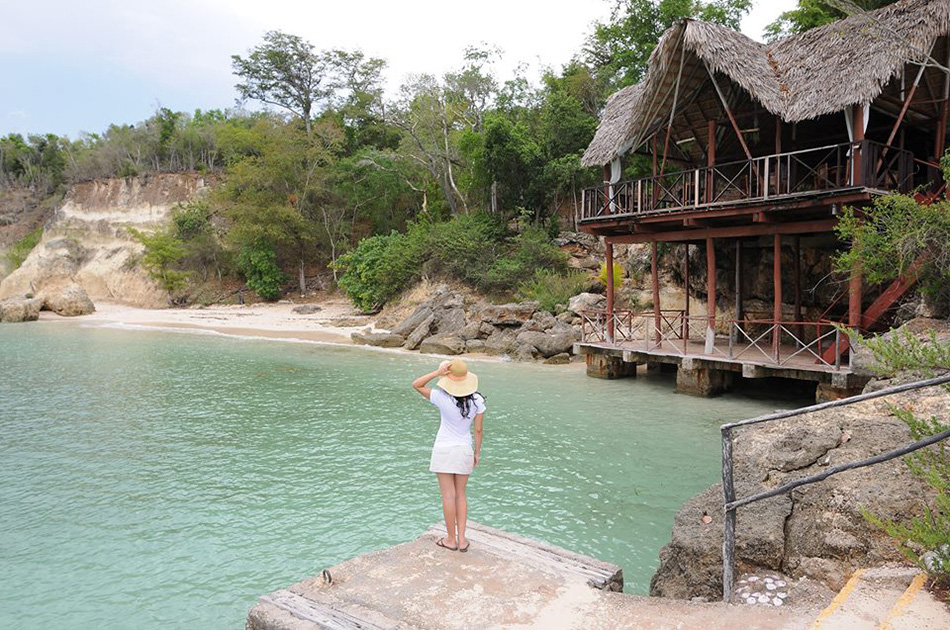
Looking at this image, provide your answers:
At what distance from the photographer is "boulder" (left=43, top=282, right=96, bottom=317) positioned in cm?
3716

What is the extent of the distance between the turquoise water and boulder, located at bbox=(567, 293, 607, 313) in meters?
4.87

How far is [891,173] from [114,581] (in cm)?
1588

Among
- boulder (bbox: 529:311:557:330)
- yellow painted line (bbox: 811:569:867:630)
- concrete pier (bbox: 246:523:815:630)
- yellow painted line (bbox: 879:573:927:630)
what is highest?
boulder (bbox: 529:311:557:330)

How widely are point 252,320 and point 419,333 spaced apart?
13.5m

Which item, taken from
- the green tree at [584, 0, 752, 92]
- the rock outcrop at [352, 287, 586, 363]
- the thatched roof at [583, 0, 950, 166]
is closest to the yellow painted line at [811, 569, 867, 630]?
the thatched roof at [583, 0, 950, 166]

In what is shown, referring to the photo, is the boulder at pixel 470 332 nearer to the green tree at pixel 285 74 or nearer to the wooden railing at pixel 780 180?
the wooden railing at pixel 780 180

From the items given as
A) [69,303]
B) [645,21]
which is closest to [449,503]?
[645,21]

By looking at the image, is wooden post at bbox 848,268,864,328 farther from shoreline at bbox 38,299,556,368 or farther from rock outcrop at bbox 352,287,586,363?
shoreline at bbox 38,299,556,368

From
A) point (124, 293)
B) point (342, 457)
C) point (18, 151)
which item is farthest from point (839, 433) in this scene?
point (18, 151)

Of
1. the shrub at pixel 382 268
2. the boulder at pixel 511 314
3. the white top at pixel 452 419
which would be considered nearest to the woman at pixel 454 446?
the white top at pixel 452 419

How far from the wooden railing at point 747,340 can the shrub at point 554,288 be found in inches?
113

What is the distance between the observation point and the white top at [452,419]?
480cm

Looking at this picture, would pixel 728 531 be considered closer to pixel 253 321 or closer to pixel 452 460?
pixel 452 460

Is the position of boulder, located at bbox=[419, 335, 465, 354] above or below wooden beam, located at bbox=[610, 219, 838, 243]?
below
